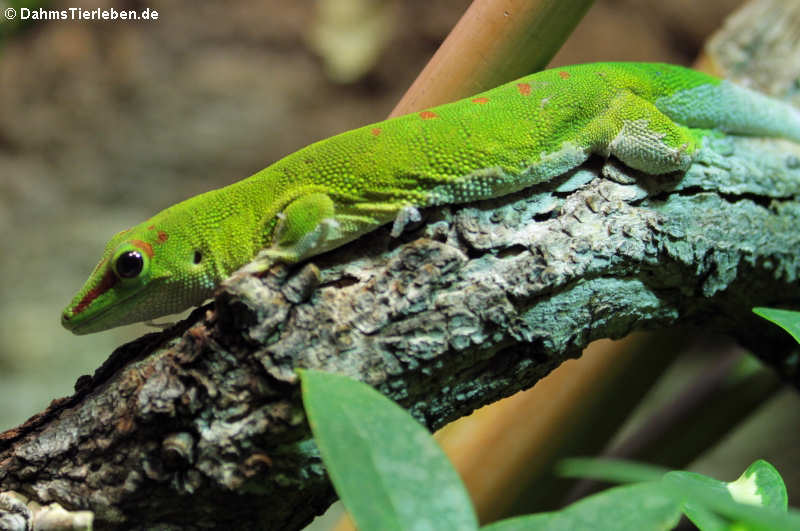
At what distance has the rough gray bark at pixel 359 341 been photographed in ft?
4.86

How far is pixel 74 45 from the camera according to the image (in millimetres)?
4902

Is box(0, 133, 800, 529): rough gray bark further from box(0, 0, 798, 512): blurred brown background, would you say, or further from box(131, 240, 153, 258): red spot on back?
box(0, 0, 798, 512): blurred brown background

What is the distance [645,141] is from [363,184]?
969mm

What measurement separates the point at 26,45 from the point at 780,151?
215 inches

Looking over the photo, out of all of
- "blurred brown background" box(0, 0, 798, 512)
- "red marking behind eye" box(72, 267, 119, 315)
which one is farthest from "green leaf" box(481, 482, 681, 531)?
"blurred brown background" box(0, 0, 798, 512)

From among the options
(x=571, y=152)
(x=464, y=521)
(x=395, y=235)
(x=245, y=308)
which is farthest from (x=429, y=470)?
(x=571, y=152)

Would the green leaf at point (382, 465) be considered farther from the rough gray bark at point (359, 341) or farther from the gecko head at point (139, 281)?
the gecko head at point (139, 281)

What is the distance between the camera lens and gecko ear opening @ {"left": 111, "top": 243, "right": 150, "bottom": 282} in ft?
5.82

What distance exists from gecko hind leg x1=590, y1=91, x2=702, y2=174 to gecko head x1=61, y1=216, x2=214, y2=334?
4.71 ft

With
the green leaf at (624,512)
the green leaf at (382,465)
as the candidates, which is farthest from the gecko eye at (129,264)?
the green leaf at (624,512)

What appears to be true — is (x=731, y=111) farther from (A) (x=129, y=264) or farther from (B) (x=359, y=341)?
(A) (x=129, y=264)

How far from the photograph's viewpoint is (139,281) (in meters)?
1.82

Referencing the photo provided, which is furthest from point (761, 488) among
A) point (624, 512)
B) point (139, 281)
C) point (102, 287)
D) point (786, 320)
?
point (102, 287)

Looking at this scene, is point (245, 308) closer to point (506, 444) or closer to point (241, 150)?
point (506, 444)
